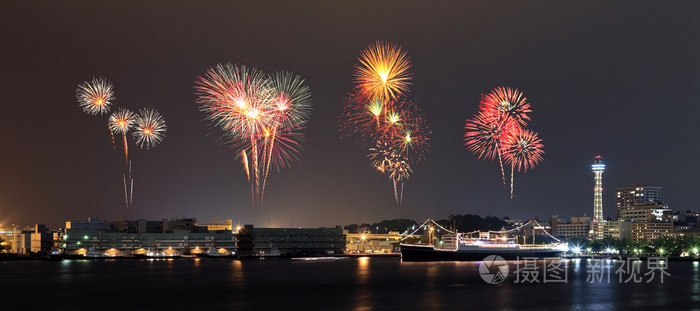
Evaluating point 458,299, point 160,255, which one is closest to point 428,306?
point 458,299

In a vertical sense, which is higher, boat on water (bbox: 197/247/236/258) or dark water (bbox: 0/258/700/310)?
dark water (bbox: 0/258/700/310)

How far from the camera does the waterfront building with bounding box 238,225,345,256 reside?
186125 mm

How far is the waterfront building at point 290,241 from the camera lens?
186 meters

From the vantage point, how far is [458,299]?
60.6m

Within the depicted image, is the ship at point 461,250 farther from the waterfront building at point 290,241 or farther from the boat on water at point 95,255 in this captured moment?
the boat on water at point 95,255

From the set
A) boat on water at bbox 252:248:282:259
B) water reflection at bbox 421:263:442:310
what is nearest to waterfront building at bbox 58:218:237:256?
boat on water at bbox 252:248:282:259

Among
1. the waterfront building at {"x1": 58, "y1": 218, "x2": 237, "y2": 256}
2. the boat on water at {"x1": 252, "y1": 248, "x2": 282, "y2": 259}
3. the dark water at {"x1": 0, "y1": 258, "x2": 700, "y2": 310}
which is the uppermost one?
the dark water at {"x1": 0, "y1": 258, "x2": 700, "y2": 310}

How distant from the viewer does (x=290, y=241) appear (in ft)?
625

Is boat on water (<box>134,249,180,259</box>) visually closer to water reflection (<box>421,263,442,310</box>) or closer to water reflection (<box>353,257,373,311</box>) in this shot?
water reflection (<box>353,257,373,311</box>)

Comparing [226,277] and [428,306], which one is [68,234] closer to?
[226,277]

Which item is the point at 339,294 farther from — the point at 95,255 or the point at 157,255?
the point at 157,255

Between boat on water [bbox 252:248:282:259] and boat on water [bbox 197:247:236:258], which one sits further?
boat on water [bbox 252:248:282:259]

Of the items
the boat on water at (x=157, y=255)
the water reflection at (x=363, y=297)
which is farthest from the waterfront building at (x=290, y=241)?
the water reflection at (x=363, y=297)

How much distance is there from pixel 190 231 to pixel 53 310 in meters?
137
